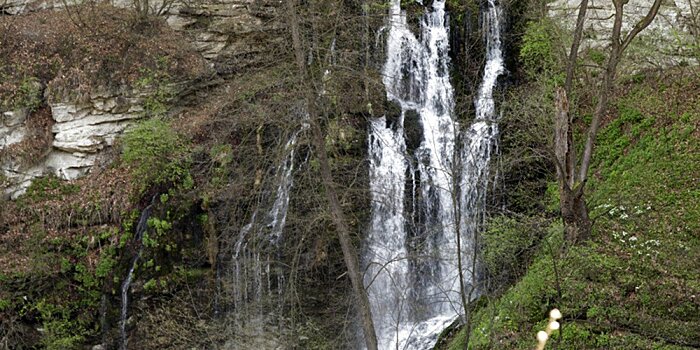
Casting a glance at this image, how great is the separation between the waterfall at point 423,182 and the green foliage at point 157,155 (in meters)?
3.77

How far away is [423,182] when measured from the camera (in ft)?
37.6

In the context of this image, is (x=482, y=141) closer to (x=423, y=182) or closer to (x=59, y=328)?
(x=423, y=182)

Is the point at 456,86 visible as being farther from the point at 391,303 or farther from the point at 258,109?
the point at 258,109

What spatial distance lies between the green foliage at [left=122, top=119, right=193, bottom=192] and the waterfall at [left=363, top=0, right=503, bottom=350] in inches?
149

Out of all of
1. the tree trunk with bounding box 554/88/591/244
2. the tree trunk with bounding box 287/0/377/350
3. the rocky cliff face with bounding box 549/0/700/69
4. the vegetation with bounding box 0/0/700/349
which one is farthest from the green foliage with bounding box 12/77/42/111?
the rocky cliff face with bounding box 549/0/700/69

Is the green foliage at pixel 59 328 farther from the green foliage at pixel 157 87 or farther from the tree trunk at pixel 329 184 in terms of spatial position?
the tree trunk at pixel 329 184

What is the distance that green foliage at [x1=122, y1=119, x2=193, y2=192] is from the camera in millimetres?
11867

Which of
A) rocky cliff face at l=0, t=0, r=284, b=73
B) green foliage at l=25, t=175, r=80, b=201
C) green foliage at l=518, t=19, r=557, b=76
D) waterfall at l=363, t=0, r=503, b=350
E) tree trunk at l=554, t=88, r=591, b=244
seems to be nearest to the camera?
tree trunk at l=554, t=88, r=591, b=244

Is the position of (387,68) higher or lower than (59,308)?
higher

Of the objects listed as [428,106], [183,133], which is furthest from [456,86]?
[183,133]

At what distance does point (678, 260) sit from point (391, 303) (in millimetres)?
4932

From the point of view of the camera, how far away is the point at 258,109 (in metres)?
7.52

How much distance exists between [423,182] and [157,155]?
532cm

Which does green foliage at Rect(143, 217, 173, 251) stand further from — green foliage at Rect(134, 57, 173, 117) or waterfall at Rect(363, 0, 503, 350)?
waterfall at Rect(363, 0, 503, 350)
